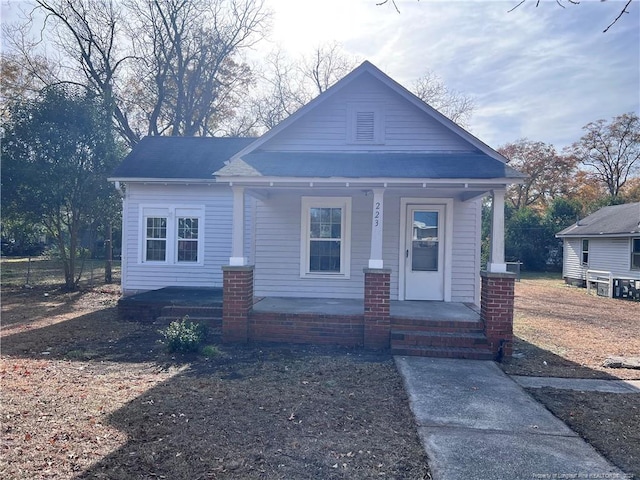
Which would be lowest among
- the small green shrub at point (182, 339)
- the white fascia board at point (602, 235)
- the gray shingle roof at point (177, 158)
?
the small green shrub at point (182, 339)

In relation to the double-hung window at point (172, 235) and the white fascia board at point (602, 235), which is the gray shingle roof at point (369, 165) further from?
the white fascia board at point (602, 235)

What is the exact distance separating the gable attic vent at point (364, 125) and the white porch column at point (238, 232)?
3018 millimetres

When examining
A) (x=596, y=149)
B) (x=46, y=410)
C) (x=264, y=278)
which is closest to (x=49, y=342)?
(x=46, y=410)

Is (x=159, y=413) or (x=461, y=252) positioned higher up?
(x=461, y=252)

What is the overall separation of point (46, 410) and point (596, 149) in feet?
137

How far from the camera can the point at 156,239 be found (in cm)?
1141

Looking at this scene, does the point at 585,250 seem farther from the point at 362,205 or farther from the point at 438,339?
the point at 438,339

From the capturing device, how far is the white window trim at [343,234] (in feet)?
30.4

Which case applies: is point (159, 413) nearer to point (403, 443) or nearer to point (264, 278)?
point (403, 443)

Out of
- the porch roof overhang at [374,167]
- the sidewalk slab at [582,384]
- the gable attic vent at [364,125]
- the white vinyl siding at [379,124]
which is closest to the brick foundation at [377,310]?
the porch roof overhang at [374,167]

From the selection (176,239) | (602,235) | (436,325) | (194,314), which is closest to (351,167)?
(436,325)

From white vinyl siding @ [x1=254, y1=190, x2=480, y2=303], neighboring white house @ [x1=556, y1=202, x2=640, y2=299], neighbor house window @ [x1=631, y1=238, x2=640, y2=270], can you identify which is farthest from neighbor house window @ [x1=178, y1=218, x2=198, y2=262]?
neighbor house window @ [x1=631, y1=238, x2=640, y2=270]

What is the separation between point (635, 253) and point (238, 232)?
1822 cm

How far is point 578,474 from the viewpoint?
3258 mm
